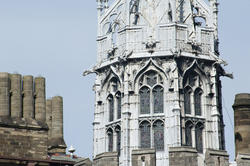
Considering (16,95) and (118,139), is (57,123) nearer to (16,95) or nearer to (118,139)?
(16,95)

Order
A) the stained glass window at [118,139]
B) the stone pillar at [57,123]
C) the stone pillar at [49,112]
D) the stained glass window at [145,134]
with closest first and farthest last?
the stone pillar at [49,112], the stone pillar at [57,123], the stained glass window at [145,134], the stained glass window at [118,139]

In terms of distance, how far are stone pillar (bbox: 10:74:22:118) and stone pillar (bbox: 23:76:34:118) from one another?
298mm

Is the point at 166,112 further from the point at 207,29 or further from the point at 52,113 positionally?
the point at 52,113

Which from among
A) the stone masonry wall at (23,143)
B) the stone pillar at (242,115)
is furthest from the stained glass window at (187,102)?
the stone masonry wall at (23,143)

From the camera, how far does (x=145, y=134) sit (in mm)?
86375

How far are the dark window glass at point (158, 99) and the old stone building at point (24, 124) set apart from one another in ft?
84.9

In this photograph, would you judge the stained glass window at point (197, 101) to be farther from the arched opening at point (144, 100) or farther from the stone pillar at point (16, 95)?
the stone pillar at point (16, 95)

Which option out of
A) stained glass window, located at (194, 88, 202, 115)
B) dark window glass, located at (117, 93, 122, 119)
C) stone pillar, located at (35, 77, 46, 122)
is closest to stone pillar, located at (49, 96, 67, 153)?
stone pillar, located at (35, 77, 46, 122)

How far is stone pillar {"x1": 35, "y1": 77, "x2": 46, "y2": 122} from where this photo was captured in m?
59.1

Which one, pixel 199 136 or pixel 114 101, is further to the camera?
pixel 114 101

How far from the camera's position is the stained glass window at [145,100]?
8700 centimetres

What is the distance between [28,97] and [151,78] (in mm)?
28096

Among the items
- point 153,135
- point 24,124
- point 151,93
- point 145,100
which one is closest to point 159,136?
point 153,135

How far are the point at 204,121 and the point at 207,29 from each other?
7.16 m
